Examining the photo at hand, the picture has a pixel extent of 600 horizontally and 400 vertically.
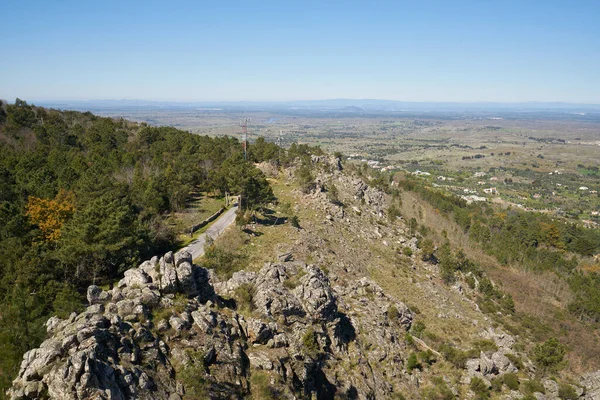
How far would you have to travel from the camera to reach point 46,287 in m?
25.6

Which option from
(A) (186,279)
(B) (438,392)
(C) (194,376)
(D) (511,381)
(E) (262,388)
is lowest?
(D) (511,381)

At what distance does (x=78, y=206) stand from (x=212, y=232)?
14.9 m

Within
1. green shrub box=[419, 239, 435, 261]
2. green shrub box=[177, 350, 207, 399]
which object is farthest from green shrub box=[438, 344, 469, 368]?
green shrub box=[177, 350, 207, 399]

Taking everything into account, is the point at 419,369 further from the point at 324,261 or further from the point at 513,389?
the point at 324,261

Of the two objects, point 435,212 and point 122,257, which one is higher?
point 122,257

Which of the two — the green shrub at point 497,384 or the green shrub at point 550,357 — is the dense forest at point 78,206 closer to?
the green shrub at point 497,384

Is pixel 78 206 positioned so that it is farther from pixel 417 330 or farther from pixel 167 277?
pixel 417 330

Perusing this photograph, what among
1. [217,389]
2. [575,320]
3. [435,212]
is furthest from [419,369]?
[435,212]

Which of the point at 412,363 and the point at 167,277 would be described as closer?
the point at 167,277

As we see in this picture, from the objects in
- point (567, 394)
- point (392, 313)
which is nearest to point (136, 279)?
point (392, 313)

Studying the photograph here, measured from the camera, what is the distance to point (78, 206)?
40.8 metres

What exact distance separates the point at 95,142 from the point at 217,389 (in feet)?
248

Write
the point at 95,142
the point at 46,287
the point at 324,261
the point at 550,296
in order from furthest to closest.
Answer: the point at 95,142 < the point at 550,296 < the point at 324,261 < the point at 46,287

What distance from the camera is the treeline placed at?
72231mm
